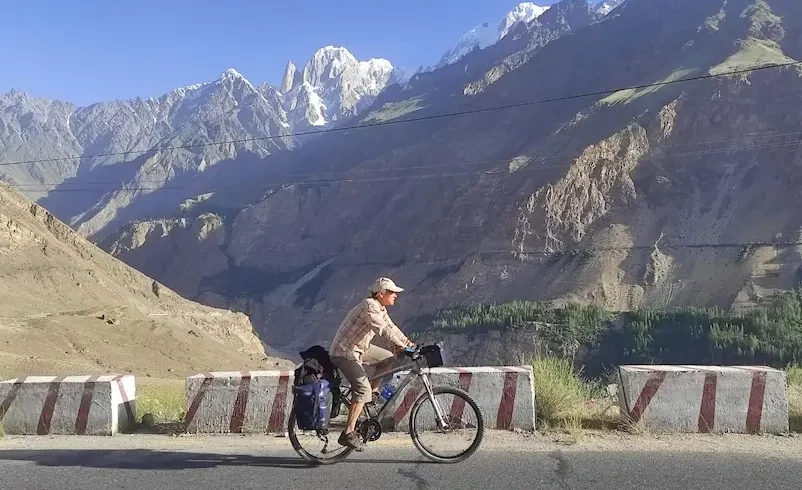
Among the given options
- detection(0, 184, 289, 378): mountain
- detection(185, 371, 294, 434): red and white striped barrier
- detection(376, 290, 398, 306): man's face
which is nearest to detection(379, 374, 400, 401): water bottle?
detection(376, 290, 398, 306): man's face

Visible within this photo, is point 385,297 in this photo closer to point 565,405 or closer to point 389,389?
point 389,389

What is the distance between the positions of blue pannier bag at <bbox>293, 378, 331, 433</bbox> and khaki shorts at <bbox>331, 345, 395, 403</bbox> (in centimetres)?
25

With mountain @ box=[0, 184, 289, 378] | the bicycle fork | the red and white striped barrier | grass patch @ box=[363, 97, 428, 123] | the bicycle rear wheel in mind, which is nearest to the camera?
the bicycle fork

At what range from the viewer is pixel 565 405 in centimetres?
738

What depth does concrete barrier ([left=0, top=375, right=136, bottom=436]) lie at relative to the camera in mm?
7469

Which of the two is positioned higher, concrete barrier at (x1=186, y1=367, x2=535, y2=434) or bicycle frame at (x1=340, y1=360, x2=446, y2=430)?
bicycle frame at (x1=340, y1=360, x2=446, y2=430)

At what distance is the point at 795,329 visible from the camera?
132 ft

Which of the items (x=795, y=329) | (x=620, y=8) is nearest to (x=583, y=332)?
(x=795, y=329)

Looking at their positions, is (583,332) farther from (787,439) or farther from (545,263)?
(787,439)

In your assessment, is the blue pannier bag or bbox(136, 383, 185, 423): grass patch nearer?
the blue pannier bag

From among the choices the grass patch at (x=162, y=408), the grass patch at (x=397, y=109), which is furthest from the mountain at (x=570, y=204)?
the grass patch at (x=397, y=109)

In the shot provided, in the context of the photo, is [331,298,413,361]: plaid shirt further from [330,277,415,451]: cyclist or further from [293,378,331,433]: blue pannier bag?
[293,378,331,433]: blue pannier bag

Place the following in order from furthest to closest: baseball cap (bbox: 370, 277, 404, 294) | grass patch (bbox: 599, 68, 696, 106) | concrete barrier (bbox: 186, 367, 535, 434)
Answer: grass patch (bbox: 599, 68, 696, 106), concrete barrier (bbox: 186, 367, 535, 434), baseball cap (bbox: 370, 277, 404, 294)

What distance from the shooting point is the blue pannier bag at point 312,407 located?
5945 mm
